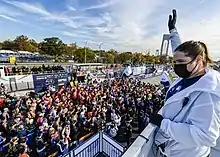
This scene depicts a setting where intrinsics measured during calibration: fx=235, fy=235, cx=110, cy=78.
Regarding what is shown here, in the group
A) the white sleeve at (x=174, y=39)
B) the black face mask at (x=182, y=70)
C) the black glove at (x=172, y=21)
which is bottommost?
the black face mask at (x=182, y=70)

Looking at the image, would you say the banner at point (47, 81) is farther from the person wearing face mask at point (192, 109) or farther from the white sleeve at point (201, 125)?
the white sleeve at point (201, 125)

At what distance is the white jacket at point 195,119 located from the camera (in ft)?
4.80

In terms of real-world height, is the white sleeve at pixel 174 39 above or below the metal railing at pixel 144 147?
above

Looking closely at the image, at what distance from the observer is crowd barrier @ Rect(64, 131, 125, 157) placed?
7.48 m

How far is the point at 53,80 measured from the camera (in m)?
17.3

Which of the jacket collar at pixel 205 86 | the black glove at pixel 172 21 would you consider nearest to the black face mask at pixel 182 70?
the jacket collar at pixel 205 86

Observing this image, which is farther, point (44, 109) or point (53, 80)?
point (53, 80)

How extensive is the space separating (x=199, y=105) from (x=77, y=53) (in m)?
97.1

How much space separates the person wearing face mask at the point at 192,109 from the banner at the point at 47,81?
15097 millimetres

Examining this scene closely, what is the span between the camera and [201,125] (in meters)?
1.46

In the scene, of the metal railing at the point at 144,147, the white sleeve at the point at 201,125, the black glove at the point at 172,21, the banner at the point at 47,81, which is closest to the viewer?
the white sleeve at the point at 201,125

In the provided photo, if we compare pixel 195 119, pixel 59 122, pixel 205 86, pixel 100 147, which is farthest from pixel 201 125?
pixel 59 122

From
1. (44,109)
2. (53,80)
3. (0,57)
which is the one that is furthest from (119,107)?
(0,57)

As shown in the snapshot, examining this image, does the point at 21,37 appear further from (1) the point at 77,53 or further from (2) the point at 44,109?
(2) the point at 44,109
